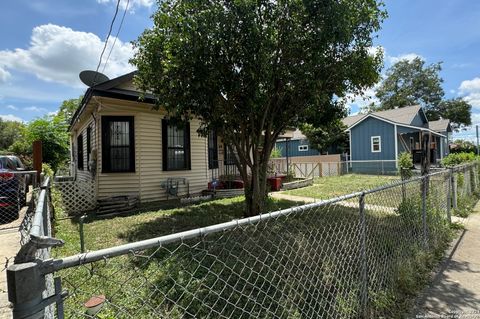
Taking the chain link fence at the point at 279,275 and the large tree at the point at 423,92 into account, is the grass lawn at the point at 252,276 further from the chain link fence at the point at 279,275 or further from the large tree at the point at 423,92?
the large tree at the point at 423,92

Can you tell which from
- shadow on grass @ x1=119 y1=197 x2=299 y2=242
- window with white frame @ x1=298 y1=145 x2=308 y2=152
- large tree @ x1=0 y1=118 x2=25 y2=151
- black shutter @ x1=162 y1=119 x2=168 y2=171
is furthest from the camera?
large tree @ x1=0 y1=118 x2=25 y2=151

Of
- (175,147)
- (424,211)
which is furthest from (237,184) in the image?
(424,211)

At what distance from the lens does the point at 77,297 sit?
3.12 m

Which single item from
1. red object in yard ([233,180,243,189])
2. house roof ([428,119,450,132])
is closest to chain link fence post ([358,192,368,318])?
red object in yard ([233,180,243,189])

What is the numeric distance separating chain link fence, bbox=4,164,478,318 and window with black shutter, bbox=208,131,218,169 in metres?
6.60

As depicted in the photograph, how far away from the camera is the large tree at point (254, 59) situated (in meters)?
5.53

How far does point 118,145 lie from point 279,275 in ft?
24.8

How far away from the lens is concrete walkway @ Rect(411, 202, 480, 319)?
9.93 feet

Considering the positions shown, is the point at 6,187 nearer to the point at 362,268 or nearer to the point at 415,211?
the point at 362,268

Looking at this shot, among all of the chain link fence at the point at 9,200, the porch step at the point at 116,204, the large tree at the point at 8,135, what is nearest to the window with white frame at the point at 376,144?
the porch step at the point at 116,204

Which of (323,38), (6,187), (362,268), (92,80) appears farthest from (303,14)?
(92,80)

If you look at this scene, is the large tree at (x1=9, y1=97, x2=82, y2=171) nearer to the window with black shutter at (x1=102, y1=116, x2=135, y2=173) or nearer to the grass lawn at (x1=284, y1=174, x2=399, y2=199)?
the window with black shutter at (x1=102, y1=116, x2=135, y2=173)

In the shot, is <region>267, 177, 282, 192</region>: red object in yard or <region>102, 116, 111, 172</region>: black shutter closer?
<region>102, 116, 111, 172</region>: black shutter

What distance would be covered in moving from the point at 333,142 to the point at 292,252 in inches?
984
